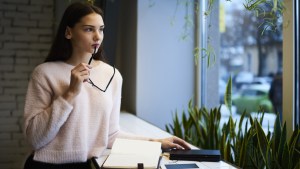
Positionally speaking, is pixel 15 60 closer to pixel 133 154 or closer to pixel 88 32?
pixel 88 32

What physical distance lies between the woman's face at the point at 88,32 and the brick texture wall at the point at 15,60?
98.3 inches

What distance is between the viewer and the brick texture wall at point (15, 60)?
3.60 m

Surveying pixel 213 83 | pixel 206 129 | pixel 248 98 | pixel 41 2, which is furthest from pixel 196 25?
pixel 41 2

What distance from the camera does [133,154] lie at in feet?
4.30

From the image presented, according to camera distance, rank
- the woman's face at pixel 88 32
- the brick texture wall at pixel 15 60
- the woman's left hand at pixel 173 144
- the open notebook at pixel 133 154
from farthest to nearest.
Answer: the brick texture wall at pixel 15 60 → the woman's left hand at pixel 173 144 → the woman's face at pixel 88 32 → the open notebook at pixel 133 154

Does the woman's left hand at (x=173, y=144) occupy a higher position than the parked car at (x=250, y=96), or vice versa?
the parked car at (x=250, y=96)

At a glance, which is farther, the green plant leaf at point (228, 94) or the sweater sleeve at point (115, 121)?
the green plant leaf at point (228, 94)

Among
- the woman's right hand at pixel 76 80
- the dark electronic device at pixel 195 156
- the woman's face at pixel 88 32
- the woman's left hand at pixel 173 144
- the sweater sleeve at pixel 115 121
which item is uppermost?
the woman's face at pixel 88 32

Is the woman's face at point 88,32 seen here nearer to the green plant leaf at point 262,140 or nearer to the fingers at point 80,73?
the fingers at point 80,73

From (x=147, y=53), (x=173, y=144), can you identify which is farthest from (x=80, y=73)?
(x=147, y=53)

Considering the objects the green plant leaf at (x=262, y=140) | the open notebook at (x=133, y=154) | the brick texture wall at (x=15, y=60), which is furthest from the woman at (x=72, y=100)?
the brick texture wall at (x=15, y=60)

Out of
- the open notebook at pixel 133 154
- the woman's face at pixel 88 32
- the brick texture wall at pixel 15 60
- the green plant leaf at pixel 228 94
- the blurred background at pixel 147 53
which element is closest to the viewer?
the open notebook at pixel 133 154

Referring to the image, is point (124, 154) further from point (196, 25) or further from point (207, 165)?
point (196, 25)

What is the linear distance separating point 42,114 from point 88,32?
386 millimetres
